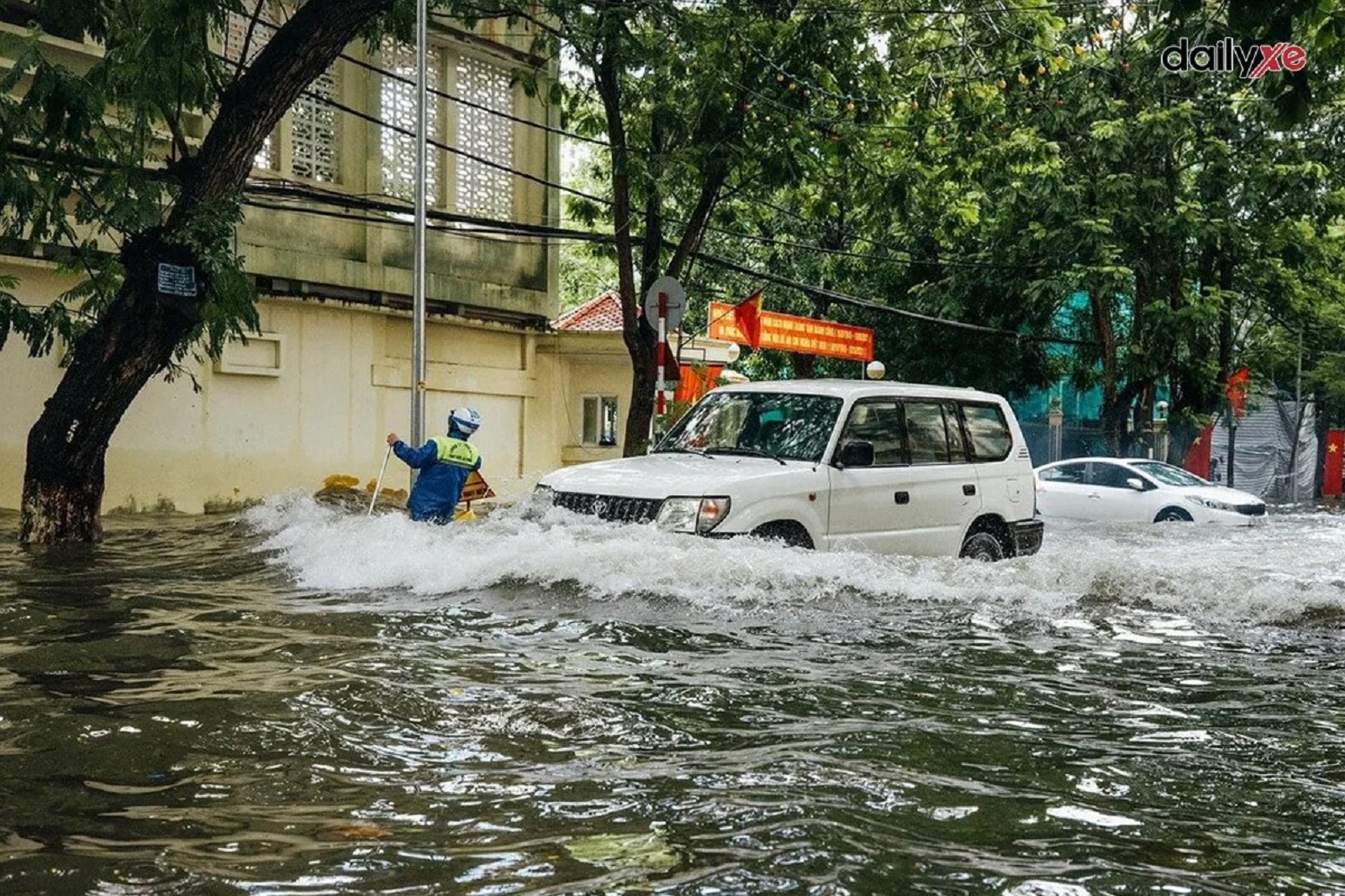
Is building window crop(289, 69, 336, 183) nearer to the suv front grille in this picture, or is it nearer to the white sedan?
the suv front grille

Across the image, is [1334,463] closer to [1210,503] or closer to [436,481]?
[1210,503]

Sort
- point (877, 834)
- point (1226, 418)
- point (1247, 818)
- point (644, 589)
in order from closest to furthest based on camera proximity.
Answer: point (877, 834) < point (1247, 818) < point (644, 589) < point (1226, 418)

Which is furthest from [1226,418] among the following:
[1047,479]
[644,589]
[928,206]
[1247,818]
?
[1247,818]

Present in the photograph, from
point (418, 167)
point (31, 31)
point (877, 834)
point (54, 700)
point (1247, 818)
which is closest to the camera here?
point (877, 834)

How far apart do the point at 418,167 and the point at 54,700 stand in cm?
1036

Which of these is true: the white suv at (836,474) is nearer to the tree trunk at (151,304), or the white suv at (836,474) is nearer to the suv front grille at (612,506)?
the suv front grille at (612,506)

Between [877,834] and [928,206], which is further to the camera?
[928,206]

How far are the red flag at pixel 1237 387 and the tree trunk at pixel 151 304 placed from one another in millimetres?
21263

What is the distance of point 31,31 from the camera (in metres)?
11.2

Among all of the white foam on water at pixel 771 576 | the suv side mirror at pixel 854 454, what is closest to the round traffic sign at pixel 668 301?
Answer: the white foam on water at pixel 771 576

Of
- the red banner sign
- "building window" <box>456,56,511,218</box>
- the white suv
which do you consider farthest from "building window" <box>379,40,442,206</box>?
the white suv

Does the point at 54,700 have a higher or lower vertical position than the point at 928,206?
lower

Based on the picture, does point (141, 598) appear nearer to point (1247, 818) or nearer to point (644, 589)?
point (644, 589)

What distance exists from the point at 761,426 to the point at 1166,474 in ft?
44.5
